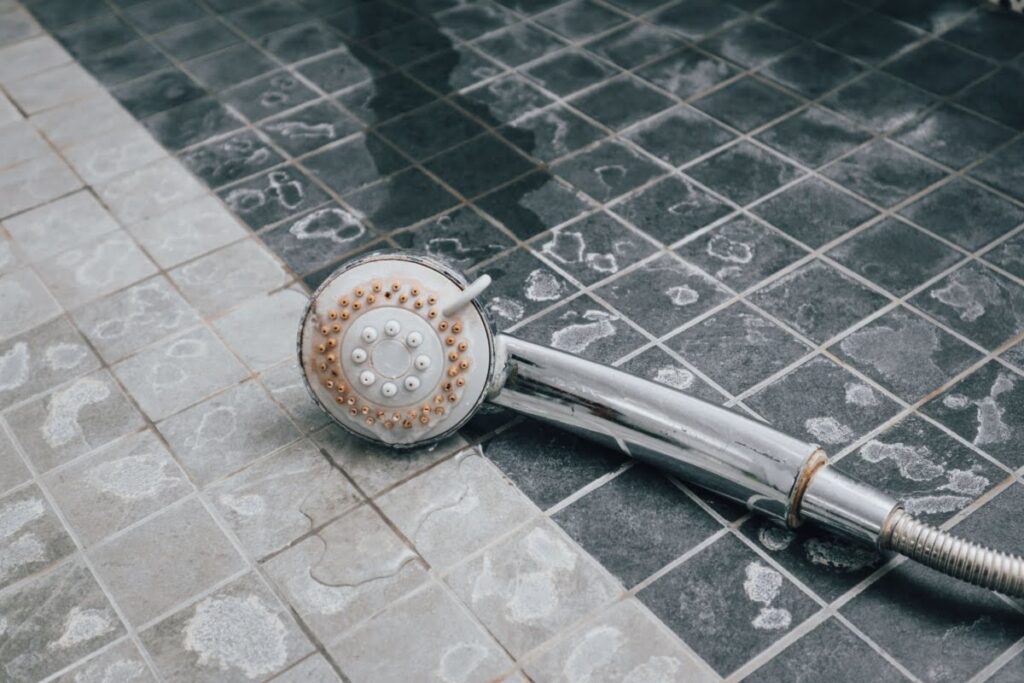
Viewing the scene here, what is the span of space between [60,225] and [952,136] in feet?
11.2

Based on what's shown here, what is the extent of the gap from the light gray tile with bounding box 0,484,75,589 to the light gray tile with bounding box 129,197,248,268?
1.09 metres

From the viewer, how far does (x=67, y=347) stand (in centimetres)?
367

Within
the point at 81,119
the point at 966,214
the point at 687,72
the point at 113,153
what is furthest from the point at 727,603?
the point at 81,119

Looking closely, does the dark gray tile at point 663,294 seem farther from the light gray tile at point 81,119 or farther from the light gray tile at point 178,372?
the light gray tile at point 81,119

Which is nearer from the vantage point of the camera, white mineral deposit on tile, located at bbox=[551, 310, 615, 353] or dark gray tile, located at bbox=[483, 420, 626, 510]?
dark gray tile, located at bbox=[483, 420, 626, 510]

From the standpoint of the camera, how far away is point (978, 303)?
365cm

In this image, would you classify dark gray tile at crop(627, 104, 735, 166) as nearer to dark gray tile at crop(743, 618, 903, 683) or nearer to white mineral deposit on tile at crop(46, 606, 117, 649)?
dark gray tile at crop(743, 618, 903, 683)

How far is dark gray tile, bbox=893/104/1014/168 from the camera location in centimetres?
430

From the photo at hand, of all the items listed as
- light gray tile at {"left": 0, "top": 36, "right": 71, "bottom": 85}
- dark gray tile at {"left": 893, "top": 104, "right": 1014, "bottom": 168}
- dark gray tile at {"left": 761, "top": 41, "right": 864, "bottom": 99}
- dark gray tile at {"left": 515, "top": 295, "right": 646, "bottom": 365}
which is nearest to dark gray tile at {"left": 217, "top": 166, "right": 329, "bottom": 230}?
dark gray tile at {"left": 515, "top": 295, "right": 646, "bottom": 365}

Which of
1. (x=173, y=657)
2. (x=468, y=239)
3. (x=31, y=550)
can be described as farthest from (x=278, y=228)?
(x=173, y=657)

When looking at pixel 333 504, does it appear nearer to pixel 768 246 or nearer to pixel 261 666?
pixel 261 666

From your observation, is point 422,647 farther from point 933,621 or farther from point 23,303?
point 23,303

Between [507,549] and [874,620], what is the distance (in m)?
0.93

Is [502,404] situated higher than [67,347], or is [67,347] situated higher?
[502,404]
